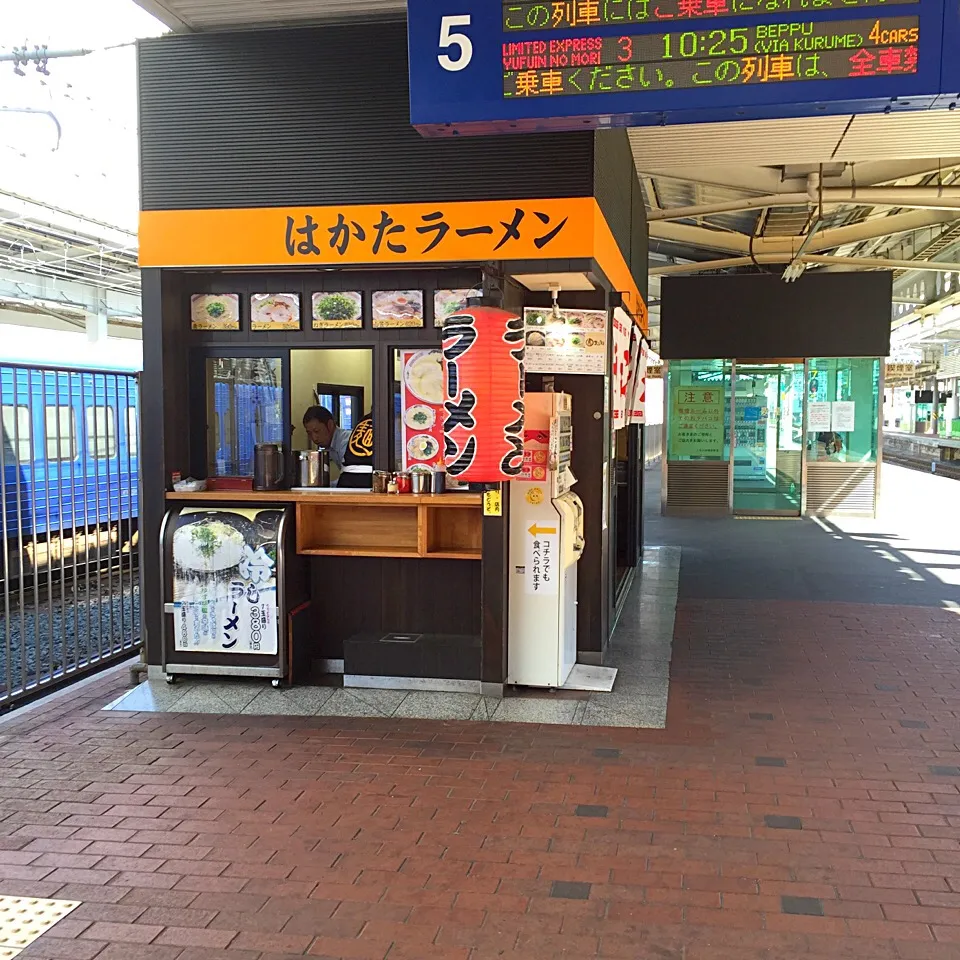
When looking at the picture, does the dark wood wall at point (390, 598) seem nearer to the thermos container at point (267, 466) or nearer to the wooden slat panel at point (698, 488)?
the thermos container at point (267, 466)

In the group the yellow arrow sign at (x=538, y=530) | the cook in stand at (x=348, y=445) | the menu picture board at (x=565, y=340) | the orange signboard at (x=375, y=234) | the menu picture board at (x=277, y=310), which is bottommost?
the yellow arrow sign at (x=538, y=530)

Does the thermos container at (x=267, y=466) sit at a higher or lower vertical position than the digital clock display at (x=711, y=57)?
lower

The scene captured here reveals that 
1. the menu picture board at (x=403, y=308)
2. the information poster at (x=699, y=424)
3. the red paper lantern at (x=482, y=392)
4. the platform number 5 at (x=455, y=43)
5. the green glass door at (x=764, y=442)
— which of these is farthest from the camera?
the information poster at (x=699, y=424)

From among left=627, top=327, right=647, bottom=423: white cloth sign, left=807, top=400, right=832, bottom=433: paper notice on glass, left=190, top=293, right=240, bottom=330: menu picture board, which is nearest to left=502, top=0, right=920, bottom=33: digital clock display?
left=190, top=293, right=240, bottom=330: menu picture board

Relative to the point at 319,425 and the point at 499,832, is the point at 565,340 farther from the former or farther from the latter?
the point at 499,832

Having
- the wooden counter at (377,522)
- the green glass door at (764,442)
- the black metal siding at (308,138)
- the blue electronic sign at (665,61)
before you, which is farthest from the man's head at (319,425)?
the green glass door at (764,442)

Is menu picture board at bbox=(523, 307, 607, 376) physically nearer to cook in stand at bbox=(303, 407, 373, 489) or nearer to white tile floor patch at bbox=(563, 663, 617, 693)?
cook in stand at bbox=(303, 407, 373, 489)

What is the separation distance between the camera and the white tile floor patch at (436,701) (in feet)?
16.8

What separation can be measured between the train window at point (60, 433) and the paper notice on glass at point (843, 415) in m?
12.3

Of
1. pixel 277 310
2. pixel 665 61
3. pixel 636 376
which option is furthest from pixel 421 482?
pixel 636 376

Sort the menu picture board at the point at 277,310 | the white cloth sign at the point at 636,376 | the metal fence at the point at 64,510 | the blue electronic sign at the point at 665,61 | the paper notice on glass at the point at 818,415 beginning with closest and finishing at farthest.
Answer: the blue electronic sign at the point at 665,61 < the metal fence at the point at 64,510 < the menu picture board at the point at 277,310 < the white cloth sign at the point at 636,376 < the paper notice on glass at the point at 818,415

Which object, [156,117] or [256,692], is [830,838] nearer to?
[256,692]

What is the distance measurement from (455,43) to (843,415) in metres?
12.6

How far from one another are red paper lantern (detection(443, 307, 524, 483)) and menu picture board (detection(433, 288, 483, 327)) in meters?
0.81
